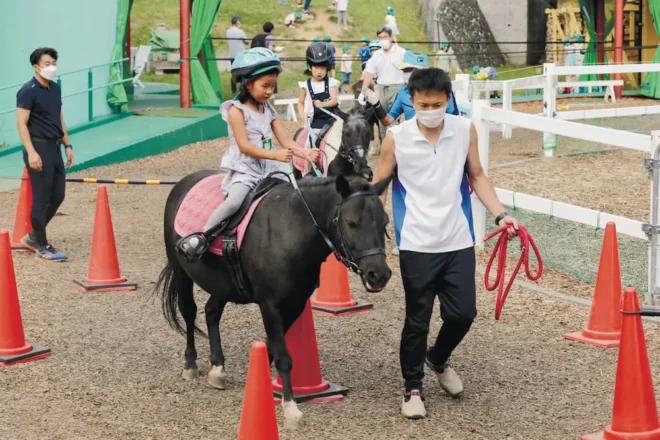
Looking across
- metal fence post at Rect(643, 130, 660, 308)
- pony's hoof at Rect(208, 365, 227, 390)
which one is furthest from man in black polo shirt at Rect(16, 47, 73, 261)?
metal fence post at Rect(643, 130, 660, 308)

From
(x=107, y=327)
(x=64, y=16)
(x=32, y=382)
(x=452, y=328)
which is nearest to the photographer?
(x=452, y=328)

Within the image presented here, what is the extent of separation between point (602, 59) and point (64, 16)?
44.4 feet

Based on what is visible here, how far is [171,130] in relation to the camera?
1756cm

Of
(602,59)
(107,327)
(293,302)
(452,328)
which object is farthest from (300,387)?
(602,59)

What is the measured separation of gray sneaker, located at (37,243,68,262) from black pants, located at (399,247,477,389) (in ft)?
Result: 16.1

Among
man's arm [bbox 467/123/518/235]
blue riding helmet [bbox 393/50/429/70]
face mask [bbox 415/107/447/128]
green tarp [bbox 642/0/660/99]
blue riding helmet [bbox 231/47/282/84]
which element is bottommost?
green tarp [bbox 642/0/660/99]

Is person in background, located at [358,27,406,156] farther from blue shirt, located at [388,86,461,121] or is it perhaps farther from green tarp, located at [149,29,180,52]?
green tarp, located at [149,29,180,52]

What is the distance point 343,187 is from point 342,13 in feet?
92.3

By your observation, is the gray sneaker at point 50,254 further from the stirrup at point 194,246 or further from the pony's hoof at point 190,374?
the stirrup at point 194,246

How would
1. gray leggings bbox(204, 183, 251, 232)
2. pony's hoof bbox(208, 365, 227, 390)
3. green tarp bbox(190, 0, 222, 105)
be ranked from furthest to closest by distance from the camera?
green tarp bbox(190, 0, 222, 105) → pony's hoof bbox(208, 365, 227, 390) → gray leggings bbox(204, 183, 251, 232)

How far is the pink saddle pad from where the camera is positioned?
608 centimetres

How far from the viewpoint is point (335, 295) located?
313 inches

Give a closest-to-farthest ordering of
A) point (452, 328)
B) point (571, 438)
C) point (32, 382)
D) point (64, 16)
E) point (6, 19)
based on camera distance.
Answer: point (571, 438), point (452, 328), point (32, 382), point (6, 19), point (64, 16)

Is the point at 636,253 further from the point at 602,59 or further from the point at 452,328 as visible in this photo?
the point at 602,59
